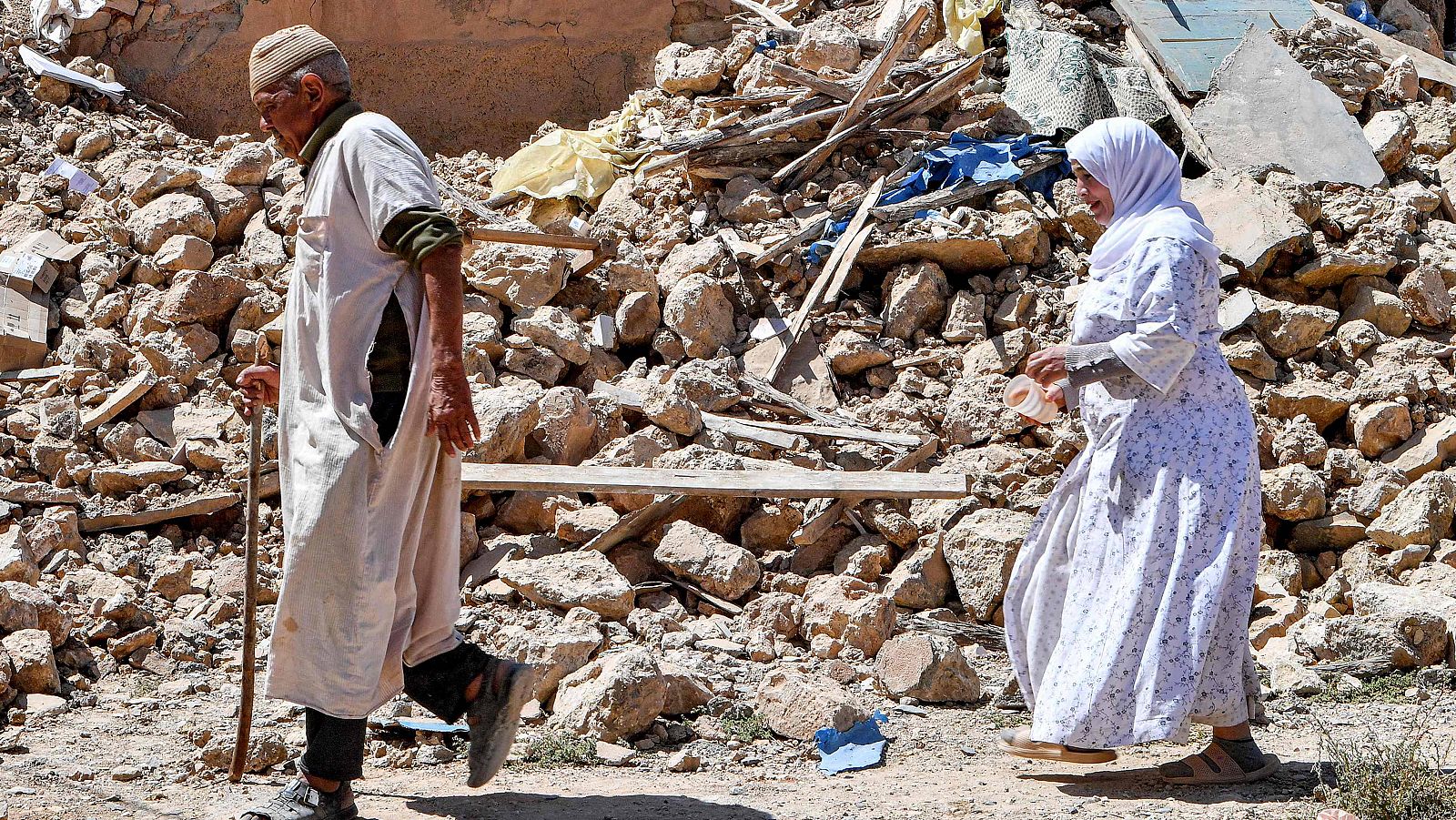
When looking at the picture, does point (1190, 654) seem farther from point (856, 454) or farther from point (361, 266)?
point (856, 454)

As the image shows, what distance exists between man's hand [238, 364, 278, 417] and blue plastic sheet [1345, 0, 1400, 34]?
25.8ft

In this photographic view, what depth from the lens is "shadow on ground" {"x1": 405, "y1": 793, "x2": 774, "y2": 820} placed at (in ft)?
10.3

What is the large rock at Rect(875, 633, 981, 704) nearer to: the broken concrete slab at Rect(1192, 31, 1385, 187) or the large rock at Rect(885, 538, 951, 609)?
the large rock at Rect(885, 538, 951, 609)

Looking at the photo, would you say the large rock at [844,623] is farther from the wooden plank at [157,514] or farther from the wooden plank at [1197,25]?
the wooden plank at [1197,25]

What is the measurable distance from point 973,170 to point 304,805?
500 cm

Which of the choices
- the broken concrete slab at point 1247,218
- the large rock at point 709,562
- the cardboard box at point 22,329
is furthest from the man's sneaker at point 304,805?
the broken concrete slab at point 1247,218

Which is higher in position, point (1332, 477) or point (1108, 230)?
point (1108, 230)

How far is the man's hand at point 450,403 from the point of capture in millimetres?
2846

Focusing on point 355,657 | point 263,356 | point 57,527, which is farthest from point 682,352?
point 355,657

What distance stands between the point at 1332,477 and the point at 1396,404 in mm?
458

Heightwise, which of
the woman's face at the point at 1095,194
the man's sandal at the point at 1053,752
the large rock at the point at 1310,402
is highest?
the woman's face at the point at 1095,194

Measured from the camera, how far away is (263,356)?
5.74 metres

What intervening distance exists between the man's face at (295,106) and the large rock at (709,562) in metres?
2.47

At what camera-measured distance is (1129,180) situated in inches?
137
